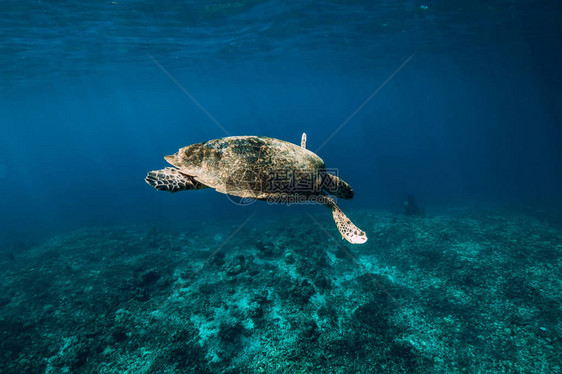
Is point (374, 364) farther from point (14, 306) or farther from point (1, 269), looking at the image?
point (1, 269)

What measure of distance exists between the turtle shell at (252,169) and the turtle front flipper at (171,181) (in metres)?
0.14

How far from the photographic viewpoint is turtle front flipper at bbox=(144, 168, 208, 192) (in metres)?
4.08

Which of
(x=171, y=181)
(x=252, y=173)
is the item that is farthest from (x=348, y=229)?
(x=171, y=181)

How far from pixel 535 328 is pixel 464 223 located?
A: 28.5 feet

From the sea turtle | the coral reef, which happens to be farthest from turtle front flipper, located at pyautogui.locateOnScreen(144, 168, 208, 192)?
the coral reef

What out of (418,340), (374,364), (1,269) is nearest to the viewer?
(374,364)

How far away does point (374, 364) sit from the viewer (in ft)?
18.7

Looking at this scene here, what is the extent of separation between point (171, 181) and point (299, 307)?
577 cm

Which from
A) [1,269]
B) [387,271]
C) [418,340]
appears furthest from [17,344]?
[387,271]

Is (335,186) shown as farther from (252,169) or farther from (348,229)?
(252,169)

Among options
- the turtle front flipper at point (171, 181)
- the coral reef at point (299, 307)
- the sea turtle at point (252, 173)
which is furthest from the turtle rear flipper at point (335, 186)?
the coral reef at point (299, 307)

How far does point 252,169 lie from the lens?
177 inches

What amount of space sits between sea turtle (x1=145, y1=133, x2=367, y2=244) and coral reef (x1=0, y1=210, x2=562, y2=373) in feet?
13.4

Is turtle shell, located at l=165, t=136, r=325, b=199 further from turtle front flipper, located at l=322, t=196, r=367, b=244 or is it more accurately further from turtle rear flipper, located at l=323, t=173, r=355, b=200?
turtle front flipper, located at l=322, t=196, r=367, b=244
